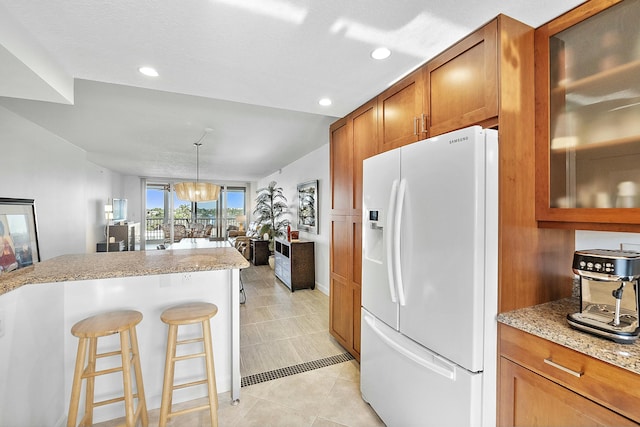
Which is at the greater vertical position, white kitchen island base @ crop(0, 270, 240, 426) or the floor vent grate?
white kitchen island base @ crop(0, 270, 240, 426)

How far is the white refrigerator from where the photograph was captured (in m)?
1.28

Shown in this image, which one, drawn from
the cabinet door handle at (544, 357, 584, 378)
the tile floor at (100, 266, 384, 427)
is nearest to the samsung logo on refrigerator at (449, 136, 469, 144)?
the cabinet door handle at (544, 357, 584, 378)

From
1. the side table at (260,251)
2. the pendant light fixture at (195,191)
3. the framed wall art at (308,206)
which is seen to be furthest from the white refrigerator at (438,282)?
the side table at (260,251)

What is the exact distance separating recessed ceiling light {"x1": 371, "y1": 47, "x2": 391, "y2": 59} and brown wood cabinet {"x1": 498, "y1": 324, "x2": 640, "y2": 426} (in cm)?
162

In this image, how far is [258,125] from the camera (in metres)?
3.69

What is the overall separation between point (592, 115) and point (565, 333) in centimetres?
103

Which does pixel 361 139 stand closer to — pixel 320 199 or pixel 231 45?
pixel 231 45

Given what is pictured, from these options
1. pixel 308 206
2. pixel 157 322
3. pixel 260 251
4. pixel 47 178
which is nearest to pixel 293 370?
pixel 157 322

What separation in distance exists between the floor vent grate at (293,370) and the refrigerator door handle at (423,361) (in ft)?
3.15

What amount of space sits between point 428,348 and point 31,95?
309cm

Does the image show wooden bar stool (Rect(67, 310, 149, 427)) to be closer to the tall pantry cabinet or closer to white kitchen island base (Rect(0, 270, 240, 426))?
white kitchen island base (Rect(0, 270, 240, 426))

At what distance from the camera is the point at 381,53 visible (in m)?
1.70

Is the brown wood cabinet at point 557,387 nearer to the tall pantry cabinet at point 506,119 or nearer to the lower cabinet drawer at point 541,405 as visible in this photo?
Result: the lower cabinet drawer at point 541,405

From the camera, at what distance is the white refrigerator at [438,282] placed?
1.28 m
